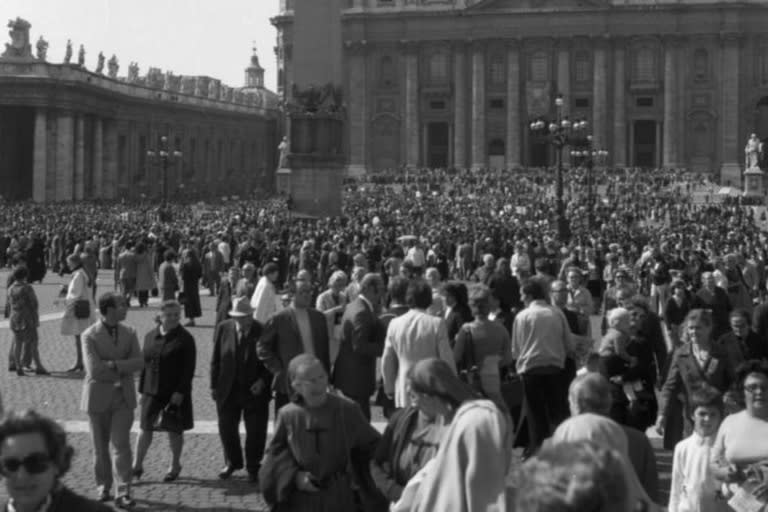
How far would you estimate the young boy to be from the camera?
770 centimetres

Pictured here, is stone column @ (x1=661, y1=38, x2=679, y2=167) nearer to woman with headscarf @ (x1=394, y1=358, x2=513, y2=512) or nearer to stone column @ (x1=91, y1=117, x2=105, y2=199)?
stone column @ (x1=91, y1=117, x2=105, y2=199)

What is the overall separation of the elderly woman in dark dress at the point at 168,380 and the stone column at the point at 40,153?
64349 millimetres

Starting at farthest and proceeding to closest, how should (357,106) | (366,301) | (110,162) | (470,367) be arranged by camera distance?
(357,106)
(110,162)
(366,301)
(470,367)

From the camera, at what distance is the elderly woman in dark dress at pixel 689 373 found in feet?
32.2

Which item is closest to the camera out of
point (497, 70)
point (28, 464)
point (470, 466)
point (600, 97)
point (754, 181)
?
point (28, 464)

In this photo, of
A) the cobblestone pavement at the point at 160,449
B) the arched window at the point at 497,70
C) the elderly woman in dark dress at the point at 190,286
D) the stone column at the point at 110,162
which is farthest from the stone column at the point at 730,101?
the cobblestone pavement at the point at 160,449

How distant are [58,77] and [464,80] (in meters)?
33.8

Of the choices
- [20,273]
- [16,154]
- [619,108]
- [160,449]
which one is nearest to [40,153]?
[16,154]

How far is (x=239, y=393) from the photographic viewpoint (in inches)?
448

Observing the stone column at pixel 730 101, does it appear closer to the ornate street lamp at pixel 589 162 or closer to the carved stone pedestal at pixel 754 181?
the ornate street lamp at pixel 589 162

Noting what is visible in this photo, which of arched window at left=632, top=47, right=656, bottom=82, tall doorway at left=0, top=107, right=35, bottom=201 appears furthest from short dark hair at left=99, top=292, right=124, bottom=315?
arched window at left=632, top=47, right=656, bottom=82

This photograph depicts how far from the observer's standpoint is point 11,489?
4.96 meters

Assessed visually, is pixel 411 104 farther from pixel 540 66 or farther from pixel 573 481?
pixel 573 481

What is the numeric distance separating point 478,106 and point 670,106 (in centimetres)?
1336
